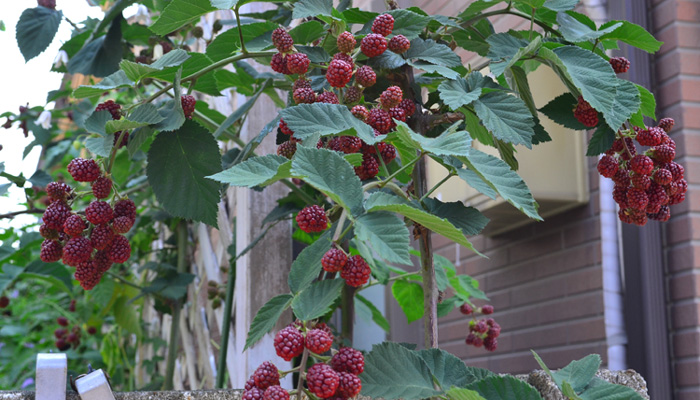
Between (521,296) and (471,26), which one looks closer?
(471,26)

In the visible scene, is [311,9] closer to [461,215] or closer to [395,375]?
[461,215]

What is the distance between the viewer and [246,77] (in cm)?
141

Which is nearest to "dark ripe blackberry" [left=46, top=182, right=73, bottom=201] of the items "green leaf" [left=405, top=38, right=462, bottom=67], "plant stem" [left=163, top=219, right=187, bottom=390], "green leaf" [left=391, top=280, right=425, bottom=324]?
"green leaf" [left=405, top=38, right=462, bottom=67]

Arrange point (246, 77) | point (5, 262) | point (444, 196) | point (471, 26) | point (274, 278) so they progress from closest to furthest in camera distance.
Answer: point (471, 26) < point (246, 77) < point (274, 278) < point (5, 262) < point (444, 196)

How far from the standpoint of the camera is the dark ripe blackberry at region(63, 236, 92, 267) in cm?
85

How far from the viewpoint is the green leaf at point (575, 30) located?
0.88 m

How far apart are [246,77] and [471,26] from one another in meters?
0.54

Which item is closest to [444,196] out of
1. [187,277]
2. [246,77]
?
[187,277]

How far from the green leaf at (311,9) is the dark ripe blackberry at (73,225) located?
0.34 meters

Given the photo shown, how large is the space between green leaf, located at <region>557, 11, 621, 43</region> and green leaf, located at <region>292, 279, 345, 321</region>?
0.47m

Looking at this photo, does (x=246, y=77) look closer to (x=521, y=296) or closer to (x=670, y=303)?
(x=670, y=303)

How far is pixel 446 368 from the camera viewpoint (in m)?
0.69

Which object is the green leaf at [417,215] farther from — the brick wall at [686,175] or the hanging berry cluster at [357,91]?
the brick wall at [686,175]

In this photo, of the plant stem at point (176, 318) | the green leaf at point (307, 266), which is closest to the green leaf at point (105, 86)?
the green leaf at point (307, 266)
